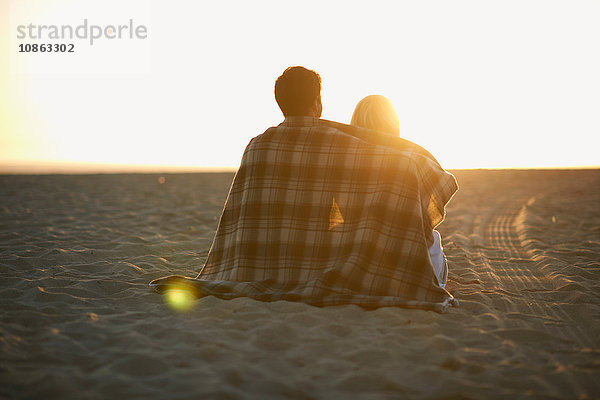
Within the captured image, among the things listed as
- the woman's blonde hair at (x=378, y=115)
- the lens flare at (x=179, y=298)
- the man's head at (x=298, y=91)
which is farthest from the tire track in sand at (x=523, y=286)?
the lens flare at (x=179, y=298)

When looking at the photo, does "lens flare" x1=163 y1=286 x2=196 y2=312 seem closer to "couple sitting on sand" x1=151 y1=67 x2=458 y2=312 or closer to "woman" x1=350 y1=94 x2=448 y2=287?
"couple sitting on sand" x1=151 y1=67 x2=458 y2=312

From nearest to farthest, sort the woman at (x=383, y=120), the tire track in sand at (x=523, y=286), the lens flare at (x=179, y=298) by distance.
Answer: the tire track in sand at (x=523, y=286)
the lens flare at (x=179, y=298)
the woman at (x=383, y=120)

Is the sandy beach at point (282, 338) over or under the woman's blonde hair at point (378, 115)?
under

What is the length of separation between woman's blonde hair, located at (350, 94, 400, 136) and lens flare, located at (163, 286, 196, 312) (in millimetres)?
1968

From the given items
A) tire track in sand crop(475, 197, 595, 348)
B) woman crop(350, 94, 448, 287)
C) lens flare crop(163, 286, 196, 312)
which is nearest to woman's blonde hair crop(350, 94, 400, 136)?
woman crop(350, 94, 448, 287)

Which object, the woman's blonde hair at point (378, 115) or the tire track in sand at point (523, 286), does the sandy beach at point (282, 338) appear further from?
the woman's blonde hair at point (378, 115)

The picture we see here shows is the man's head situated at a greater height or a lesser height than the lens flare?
greater

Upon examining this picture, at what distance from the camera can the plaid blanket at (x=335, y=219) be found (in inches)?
138

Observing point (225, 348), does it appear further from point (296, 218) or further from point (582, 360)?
point (582, 360)

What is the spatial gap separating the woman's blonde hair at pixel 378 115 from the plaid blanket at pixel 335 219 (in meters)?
0.17

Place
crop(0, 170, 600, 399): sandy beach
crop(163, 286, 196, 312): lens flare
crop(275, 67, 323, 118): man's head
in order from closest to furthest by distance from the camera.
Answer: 1. crop(0, 170, 600, 399): sandy beach
2. crop(163, 286, 196, 312): lens flare
3. crop(275, 67, 323, 118): man's head

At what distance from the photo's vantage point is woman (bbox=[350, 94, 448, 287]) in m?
3.82

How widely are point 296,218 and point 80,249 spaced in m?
3.51

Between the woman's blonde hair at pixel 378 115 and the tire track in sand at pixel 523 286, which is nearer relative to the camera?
the tire track in sand at pixel 523 286
